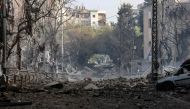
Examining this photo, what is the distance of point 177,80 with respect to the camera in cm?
3055

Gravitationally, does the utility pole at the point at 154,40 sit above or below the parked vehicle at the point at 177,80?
above

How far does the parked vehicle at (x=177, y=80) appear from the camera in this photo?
99.2ft

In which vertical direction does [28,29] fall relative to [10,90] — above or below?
above

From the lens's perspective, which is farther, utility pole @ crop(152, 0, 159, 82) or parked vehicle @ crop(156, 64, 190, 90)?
utility pole @ crop(152, 0, 159, 82)

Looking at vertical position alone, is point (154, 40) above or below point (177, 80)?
above

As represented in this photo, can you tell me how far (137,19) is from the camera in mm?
122812

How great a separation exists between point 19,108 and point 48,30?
51.7m

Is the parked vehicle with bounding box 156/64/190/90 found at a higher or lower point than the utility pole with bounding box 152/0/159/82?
lower

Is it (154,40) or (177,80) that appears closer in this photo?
(177,80)

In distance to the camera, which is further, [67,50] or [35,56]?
[67,50]

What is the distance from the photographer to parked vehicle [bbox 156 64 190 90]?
99.2 feet

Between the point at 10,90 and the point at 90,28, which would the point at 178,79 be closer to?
the point at 10,90

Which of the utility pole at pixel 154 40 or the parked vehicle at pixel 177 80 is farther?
the utility pole at pixel 154 40

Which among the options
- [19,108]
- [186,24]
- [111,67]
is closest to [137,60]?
[111,67]
